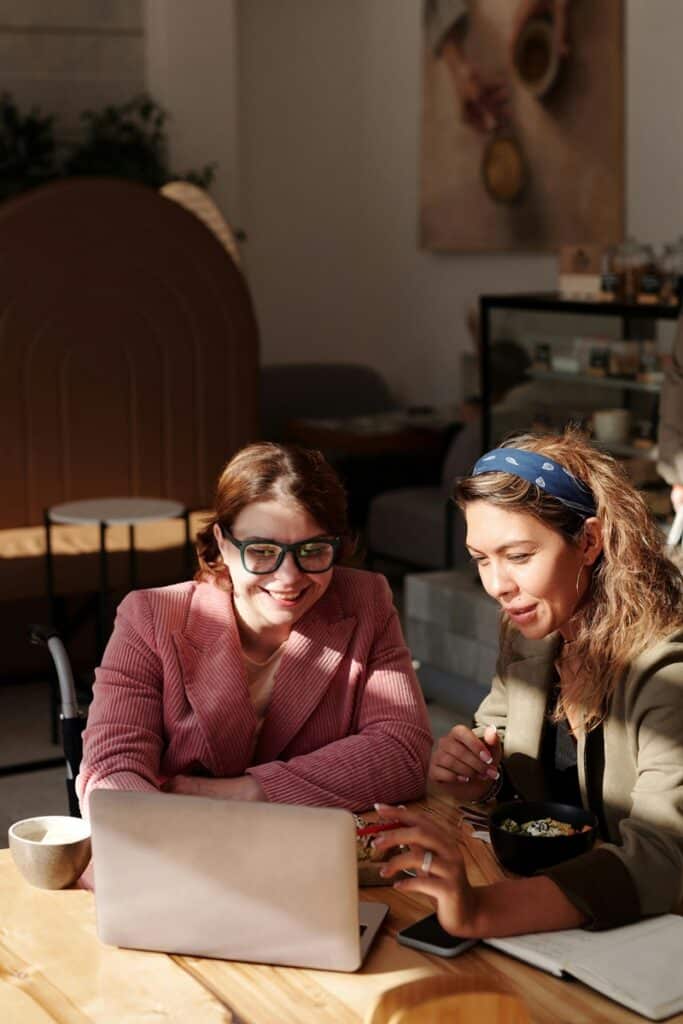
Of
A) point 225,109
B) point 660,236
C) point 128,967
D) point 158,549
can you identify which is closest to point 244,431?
point 158,549

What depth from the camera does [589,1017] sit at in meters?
1.49

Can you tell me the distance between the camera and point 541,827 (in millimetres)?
1864

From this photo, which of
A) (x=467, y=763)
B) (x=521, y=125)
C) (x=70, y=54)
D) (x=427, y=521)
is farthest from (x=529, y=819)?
(x=70, y=54)

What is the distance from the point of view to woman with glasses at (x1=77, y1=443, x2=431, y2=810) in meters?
2.17

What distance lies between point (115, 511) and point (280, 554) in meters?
2.76

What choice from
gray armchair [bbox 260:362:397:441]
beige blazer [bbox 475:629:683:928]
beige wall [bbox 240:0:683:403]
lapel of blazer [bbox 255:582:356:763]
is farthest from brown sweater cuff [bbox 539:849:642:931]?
beige wall [bbox 240:0:683:403]

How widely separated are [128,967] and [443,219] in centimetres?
722

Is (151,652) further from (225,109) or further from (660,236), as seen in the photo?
(225,109)

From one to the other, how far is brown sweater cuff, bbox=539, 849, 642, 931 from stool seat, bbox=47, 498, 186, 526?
3239mm

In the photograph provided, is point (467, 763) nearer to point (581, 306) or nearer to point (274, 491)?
point (274, 491)

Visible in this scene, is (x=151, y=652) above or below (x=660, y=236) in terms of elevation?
below

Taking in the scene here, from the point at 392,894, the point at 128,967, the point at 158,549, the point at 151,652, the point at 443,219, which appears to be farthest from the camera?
the point at 443,219

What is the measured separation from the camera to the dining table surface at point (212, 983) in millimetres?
1521

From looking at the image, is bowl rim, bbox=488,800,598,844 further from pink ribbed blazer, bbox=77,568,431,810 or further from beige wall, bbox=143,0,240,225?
beige wall, bbox=143,0,240,225
